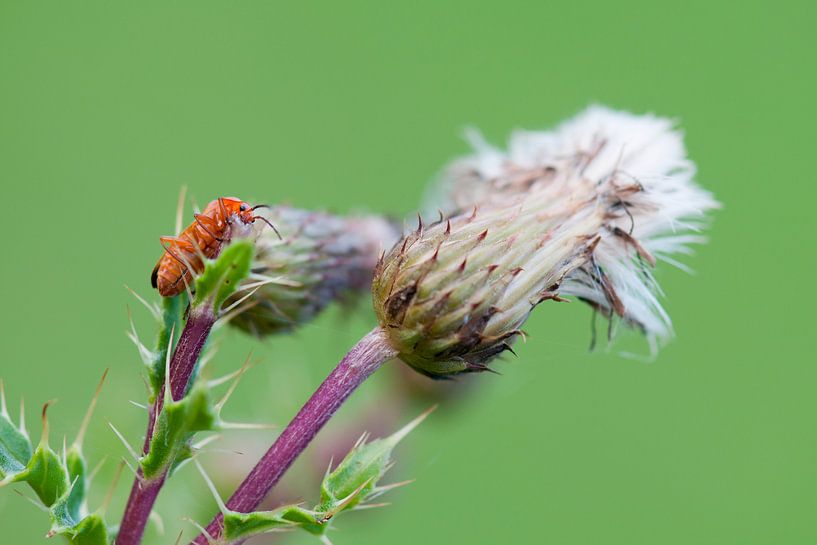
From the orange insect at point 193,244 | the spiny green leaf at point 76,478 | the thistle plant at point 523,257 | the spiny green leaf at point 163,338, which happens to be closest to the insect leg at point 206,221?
the orange insect at point 193,244

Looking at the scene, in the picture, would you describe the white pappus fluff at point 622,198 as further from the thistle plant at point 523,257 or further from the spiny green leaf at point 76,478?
the spiny green leaf at point 76,478

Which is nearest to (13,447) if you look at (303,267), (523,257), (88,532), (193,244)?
(88,532)

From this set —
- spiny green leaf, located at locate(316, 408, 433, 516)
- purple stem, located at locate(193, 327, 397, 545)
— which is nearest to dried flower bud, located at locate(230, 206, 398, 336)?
purple stem, located at locate(193, 327, 397, 545)

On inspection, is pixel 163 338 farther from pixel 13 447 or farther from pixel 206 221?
pixel 13 447

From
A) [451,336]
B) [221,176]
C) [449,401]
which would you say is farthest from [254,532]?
[221,176]

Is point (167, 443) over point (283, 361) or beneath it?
beneath

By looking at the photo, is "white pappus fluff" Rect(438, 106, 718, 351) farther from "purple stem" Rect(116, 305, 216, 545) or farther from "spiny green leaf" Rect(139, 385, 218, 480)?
"spiny green leaf" Rect(139, 385, 218, 480)

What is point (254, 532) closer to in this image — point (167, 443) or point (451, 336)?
point (167, 443)
